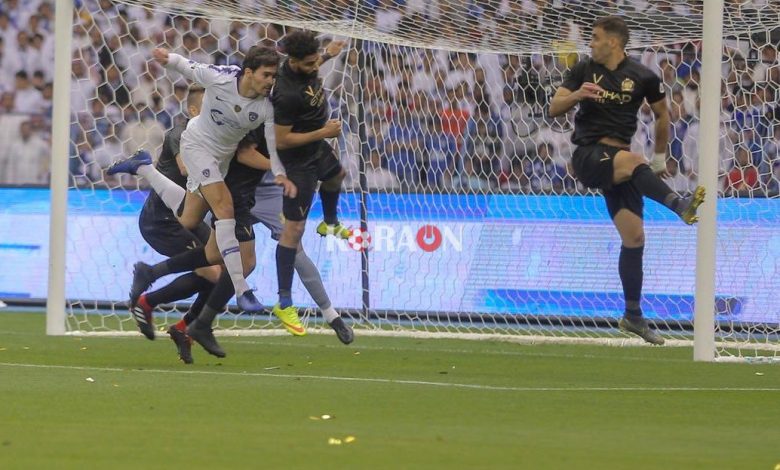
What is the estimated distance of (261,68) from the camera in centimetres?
904

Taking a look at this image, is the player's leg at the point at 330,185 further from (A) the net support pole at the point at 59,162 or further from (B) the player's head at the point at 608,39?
(A) the net support pole at the point at 59,162

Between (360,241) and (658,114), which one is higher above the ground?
(658,114)

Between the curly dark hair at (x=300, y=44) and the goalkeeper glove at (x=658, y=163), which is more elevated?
the curly dark hair at (x=300, y=44)

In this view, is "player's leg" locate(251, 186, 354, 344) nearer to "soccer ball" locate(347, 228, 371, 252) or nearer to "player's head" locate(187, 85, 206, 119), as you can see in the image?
"player's head" locate(187, 85, 206, 119)

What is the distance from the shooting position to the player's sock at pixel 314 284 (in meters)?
10.3

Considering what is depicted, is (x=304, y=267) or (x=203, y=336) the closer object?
(x=203, y=336)

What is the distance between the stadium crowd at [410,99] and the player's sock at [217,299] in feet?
13.3

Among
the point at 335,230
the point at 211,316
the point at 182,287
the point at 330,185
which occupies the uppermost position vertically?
the point at 330,185

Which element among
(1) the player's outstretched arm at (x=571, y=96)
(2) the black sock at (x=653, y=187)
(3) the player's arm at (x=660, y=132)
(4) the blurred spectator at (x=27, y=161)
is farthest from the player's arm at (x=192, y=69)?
(4) the blurred spectator at (x=27, y=161)

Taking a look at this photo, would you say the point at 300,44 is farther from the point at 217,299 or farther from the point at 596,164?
the point at 596,164

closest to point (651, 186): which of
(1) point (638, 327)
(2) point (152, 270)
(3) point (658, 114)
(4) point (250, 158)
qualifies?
(3) point (658, 114)

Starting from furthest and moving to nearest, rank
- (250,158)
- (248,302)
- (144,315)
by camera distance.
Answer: (144,315) → (250,158) → (248,302)

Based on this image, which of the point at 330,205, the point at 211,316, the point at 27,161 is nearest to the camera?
the point at 211,316

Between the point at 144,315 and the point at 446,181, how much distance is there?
471cm
